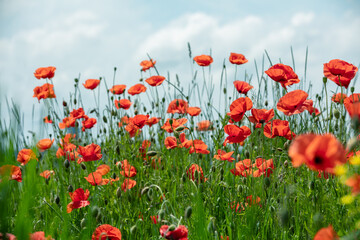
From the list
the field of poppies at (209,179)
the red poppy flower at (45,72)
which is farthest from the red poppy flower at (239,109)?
the red poppy flower at (45,72)

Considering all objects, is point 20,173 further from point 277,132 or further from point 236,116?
point 277,132

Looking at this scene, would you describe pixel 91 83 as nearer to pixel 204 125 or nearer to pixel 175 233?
pixel 204 125

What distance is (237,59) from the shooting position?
3.15 metres

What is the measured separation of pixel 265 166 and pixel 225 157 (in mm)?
256

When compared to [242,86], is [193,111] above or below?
below

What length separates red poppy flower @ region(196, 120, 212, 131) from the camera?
311 centimetres

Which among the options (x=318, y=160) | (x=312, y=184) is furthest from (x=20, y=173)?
(x=318, y=160)

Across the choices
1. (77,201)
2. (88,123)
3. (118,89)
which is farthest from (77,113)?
(77,201)

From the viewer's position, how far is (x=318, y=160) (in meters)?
1.06

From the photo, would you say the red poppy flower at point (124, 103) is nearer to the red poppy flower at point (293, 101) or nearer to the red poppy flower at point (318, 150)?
the red poppy flower at point (293, 101)

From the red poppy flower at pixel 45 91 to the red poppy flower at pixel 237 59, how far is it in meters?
1.67

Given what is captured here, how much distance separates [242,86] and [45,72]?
6.42ft

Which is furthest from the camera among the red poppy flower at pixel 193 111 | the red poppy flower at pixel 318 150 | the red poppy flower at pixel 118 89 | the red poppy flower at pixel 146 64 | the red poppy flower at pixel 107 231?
the red poppy flower at pixel 146 64

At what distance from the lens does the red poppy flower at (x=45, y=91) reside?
3407 mm
